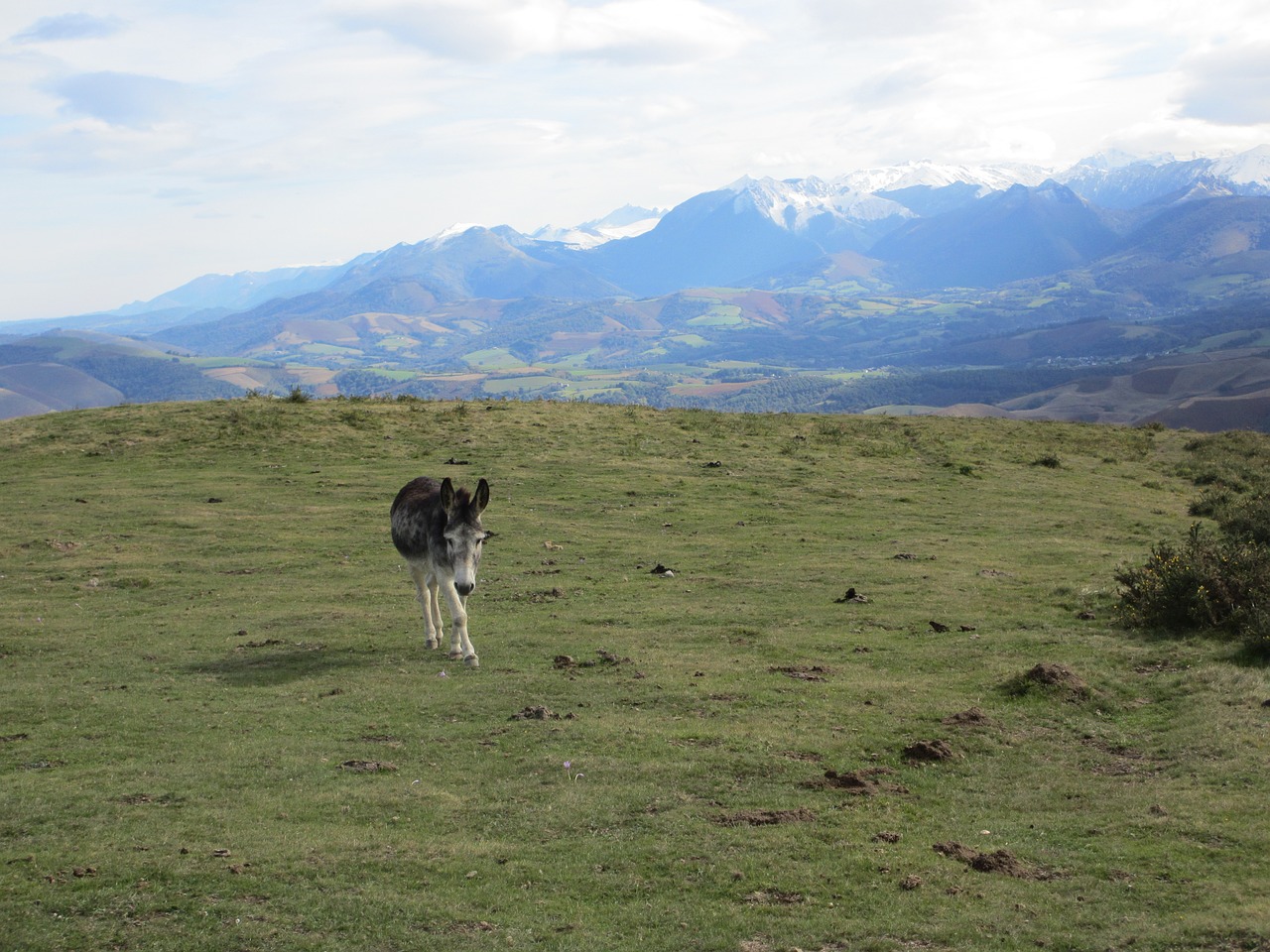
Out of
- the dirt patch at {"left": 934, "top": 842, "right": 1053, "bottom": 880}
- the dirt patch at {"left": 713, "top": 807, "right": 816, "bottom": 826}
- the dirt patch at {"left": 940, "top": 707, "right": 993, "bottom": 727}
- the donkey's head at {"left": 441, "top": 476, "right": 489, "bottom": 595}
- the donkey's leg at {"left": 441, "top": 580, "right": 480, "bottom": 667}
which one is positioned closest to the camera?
the dirt patch at {"left": 934, "top": 842, "right": 1053, "bottom": 880}

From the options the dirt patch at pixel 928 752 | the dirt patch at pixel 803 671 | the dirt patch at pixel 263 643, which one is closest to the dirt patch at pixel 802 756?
the dirt patch at pixel 928 752

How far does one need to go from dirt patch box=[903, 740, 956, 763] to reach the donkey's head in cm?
736

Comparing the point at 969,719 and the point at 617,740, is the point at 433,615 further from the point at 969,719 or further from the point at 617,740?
the point at 969,719

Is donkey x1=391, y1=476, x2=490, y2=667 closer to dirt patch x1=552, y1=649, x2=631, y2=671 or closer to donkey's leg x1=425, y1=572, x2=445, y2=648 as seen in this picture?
donkey's leg x1=425, y1=572, x2=445, y2=648

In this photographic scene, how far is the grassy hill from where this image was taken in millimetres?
8531

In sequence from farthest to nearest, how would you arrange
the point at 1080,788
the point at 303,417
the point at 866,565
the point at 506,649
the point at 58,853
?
1. the point at 303,417
2. the point at 866,565
3. the point at 506,649
4. the point at 1080,788
5. the point at 58,853

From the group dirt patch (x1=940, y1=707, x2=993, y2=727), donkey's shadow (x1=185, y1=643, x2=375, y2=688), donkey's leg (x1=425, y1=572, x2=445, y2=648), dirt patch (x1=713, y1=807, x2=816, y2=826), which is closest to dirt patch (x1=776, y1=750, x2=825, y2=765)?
dirt patch (x1=713, y1=807, x2=816, y2=826)

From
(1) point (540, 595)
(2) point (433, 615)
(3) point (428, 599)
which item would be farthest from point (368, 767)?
(1) point (540, 595)

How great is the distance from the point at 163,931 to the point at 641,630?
38.7 feet

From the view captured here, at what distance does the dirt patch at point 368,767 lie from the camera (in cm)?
1202

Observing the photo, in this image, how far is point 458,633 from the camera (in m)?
17.0

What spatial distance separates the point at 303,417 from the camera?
41.6m

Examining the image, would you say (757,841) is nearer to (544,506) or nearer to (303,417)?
(544,506)

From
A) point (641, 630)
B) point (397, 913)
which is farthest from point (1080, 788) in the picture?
point (641, 630)
